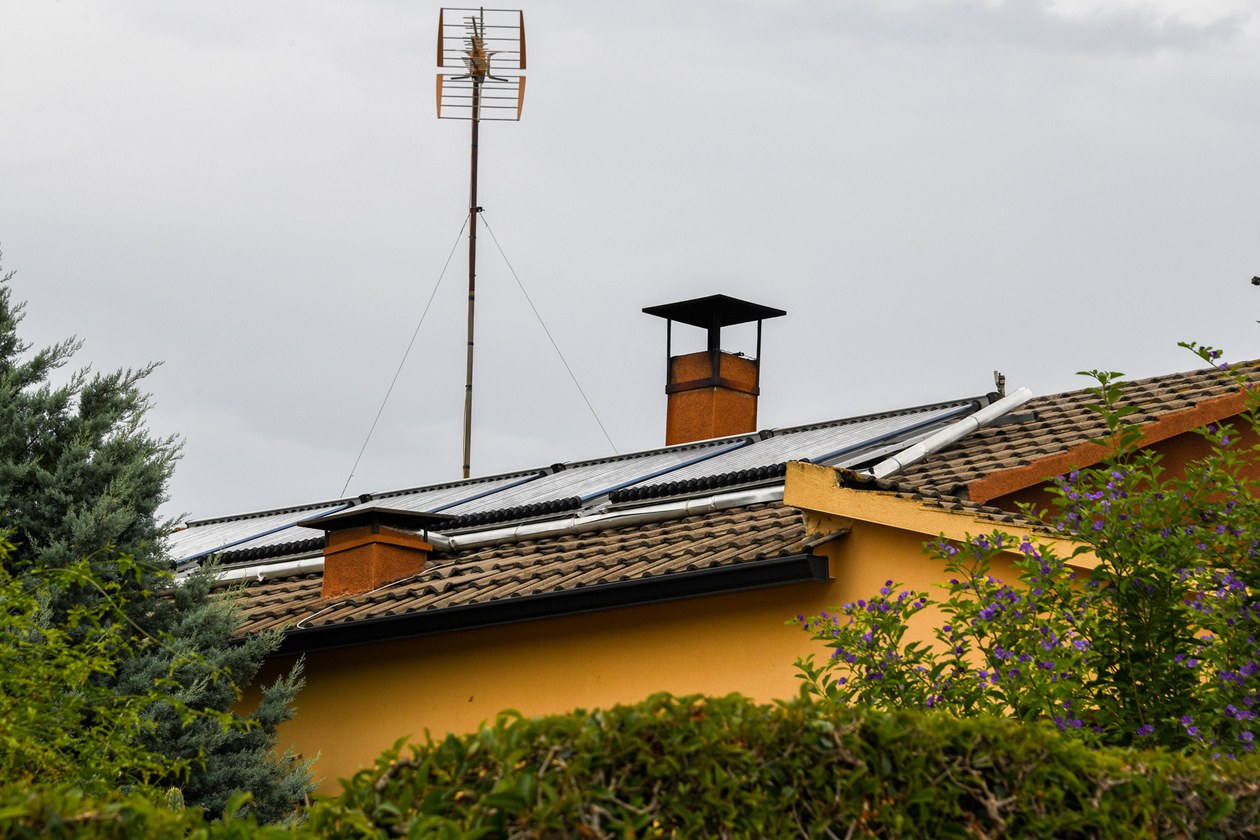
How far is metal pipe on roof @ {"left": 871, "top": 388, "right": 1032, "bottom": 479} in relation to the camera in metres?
10.3

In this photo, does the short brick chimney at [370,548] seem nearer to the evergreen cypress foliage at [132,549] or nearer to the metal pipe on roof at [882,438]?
the evergreen cypress foliage at [132,549]

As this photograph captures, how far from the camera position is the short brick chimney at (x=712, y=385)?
56.8 ft

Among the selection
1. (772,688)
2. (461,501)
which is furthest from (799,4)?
(772,688)

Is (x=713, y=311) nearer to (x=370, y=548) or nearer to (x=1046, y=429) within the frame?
(x=1046, y=429)

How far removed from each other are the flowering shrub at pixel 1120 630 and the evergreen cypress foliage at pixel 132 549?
433 cm

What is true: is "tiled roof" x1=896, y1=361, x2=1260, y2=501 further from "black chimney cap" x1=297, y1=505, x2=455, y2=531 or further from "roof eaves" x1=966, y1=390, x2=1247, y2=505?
"black chimney cap" x1=297, y1=505, x2=455, y2=531

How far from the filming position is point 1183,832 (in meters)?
4.01

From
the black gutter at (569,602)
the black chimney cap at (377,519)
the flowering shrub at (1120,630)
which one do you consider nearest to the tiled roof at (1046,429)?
the black gutter at (569,602)

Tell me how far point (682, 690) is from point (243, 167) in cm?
1019

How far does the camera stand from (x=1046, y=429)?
1168 centimetres

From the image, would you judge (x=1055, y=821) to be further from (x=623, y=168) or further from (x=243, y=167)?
(x=623, y=168)

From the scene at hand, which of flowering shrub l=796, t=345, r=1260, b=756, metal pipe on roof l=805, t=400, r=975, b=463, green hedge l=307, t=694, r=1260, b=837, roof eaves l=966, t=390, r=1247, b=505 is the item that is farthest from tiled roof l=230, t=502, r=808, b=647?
green hedge l=307, t=694, r=1260, b=837

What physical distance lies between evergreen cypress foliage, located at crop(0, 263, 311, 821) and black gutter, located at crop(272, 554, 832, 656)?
2.22 feet

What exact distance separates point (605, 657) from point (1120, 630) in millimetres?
4524
